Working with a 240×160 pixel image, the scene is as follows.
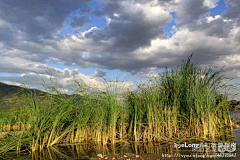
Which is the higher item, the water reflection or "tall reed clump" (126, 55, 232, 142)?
"tall reed clump" (126, 55, 232, 142)

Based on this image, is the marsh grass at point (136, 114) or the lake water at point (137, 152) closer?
the lake water at point (137, 152)

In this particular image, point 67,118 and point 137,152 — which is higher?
point 67,118

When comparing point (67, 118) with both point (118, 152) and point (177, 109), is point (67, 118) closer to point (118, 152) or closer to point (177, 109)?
point (118, 152)

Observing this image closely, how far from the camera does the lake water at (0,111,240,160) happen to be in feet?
13.4

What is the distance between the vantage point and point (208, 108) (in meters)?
5.70

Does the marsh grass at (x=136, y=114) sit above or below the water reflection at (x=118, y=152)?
above

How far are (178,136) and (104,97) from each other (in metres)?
2.91

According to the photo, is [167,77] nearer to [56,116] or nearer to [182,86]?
[182,86]

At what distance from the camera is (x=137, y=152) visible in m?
4.62

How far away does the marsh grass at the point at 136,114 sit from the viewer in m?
5.50

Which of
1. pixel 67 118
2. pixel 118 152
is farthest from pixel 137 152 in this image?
pixel 67 118

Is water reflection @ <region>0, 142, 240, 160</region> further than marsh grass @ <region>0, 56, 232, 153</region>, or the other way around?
marsh grass @ <region>0, 56, 232, 153</region>

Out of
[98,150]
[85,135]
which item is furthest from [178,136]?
[85,135]

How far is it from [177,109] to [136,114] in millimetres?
1530
